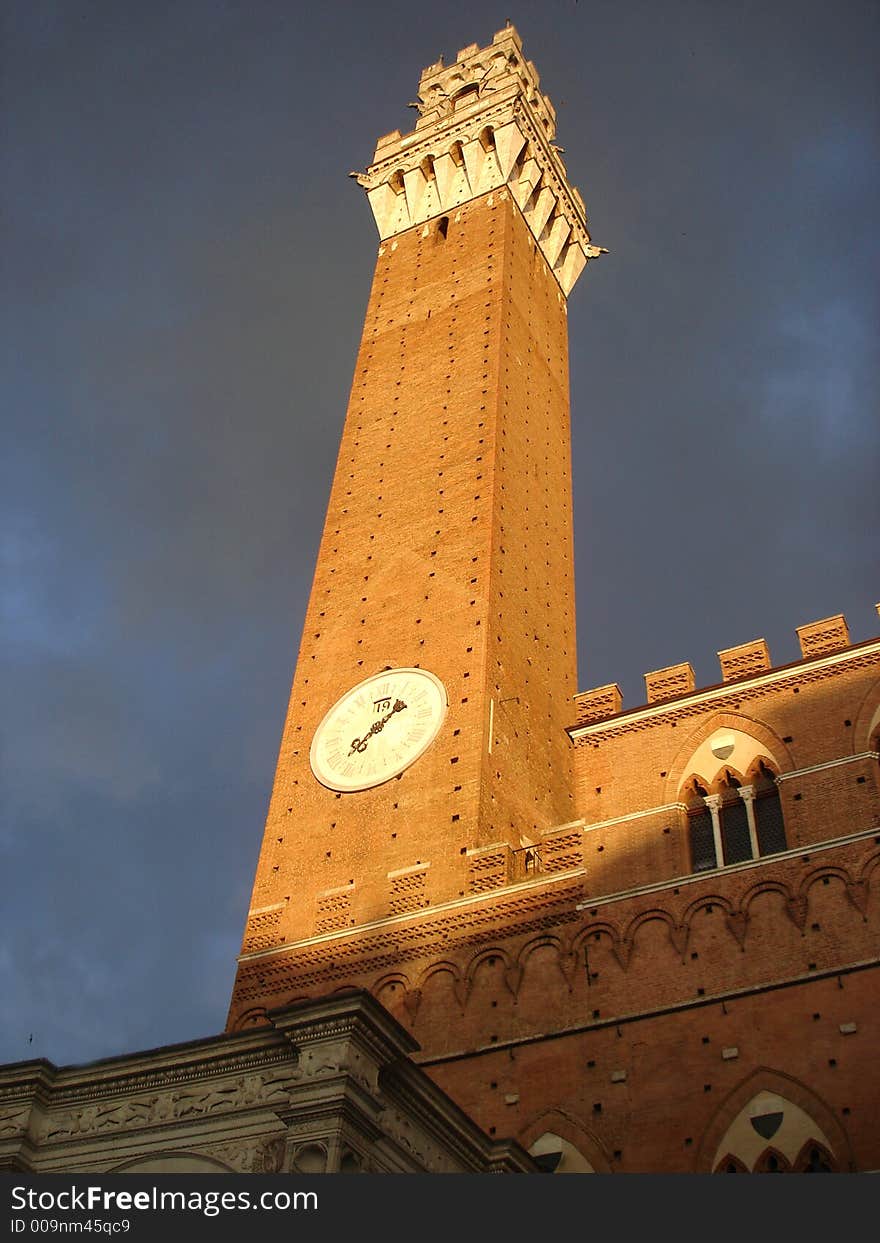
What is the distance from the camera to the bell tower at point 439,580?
17.3 metres

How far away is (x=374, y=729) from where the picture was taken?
18.8 meters

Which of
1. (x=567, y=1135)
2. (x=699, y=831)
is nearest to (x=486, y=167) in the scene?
(x=699, y=831)

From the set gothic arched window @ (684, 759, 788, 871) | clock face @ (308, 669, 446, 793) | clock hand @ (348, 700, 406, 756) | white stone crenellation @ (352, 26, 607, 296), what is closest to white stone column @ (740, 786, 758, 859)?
gothic arched window @ (684, 759, 788, 871)

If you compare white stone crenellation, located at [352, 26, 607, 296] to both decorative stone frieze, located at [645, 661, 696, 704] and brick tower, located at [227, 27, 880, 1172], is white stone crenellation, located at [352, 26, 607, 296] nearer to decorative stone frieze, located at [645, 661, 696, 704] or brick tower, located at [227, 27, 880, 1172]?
brick tower, located at [227, 27, 880, 1172]

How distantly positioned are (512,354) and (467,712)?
8.37 meters

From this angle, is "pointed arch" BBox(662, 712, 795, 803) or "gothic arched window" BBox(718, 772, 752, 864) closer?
"gothic arched window" BBox(718, 772, 752, 864)

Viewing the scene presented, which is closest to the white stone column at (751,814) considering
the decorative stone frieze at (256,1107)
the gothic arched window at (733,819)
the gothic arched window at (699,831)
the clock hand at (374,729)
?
the gothic arched window at (733,819)

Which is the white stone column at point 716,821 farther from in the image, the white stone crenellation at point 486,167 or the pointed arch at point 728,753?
the white stone crenellation at point 486,167

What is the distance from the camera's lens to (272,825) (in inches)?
733

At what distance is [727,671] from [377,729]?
4791mm

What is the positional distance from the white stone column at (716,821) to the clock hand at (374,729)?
4708 mm

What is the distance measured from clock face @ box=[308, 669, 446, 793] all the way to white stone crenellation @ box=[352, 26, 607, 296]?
12475 mm

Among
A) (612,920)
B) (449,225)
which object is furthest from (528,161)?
(612,920)

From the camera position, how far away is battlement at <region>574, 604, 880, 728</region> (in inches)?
649
